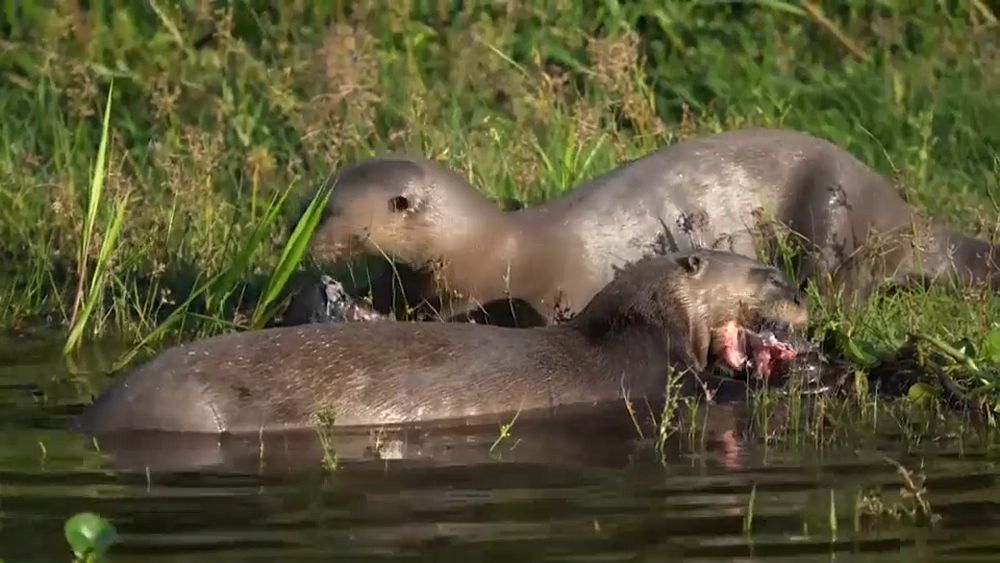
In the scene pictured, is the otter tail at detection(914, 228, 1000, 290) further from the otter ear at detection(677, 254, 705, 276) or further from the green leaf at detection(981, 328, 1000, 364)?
Answer: the green leaf at detection(981, 328, 1000, 364)

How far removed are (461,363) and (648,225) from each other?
1.97 metres

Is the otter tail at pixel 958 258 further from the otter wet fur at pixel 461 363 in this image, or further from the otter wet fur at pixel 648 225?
the otter wet fur at pixel 461 363

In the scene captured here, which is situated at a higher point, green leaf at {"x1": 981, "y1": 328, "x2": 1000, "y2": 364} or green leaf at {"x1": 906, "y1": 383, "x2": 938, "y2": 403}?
green leaf at {"x1": 981, "y1": 328, "x2": 1000, "y2": 364}

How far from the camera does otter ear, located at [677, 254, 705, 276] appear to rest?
6.99 meters

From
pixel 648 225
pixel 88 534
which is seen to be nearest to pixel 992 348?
pixel 648 225

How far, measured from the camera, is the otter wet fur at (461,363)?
594cm

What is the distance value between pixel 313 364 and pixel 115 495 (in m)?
1.06

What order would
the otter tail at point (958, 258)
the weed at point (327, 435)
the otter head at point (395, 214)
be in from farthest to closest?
1. the otter tail at point (958, 258)
2. the otter head at point (395, 214)
3. the weed at point (327, 435)

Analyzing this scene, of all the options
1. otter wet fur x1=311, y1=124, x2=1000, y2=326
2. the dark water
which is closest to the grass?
otter wet fur x1=311, y1=124, x2=1000, y2=326

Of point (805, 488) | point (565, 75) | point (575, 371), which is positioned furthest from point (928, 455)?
point (565, 75)

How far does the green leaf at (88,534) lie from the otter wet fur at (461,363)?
1.70 meters

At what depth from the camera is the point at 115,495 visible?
5.07 m

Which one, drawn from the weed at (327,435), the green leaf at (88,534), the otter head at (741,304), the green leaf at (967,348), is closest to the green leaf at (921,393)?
the green leaf at (967,348)

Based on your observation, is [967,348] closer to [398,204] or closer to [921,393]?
[921,393]
